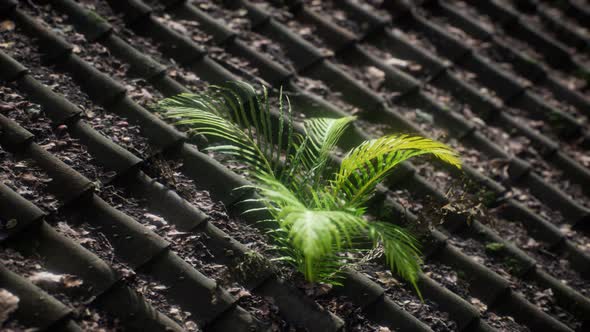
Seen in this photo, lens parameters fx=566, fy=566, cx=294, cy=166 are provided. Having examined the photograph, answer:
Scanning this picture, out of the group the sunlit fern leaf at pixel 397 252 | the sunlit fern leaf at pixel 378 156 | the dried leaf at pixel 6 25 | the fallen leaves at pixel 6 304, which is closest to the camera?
the fallen leaves at pixel 6 304

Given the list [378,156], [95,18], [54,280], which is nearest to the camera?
[54,280]

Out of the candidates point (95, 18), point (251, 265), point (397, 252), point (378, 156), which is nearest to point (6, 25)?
point (95, 18)

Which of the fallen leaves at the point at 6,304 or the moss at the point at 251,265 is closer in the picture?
the fallen leaves at the point at 6,304

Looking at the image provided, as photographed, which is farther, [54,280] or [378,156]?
[378,156]

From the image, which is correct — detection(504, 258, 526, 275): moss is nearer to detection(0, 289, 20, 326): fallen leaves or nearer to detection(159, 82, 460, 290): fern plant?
detection(159, 82, 460, 290): fern plant

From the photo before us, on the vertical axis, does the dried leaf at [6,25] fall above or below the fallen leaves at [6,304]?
above

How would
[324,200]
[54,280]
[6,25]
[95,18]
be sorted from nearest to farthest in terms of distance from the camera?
[54,280] → [324,200] → [6,25] → [95,18]

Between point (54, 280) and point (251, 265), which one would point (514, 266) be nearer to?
point (251, 265)

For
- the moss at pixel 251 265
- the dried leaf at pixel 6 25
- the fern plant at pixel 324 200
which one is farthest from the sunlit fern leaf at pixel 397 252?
the dried leaf at pixel 6 25

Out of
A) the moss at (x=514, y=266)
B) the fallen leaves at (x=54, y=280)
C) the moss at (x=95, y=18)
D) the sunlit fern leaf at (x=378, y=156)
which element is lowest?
the fallen leaves at (x=54, y=280)

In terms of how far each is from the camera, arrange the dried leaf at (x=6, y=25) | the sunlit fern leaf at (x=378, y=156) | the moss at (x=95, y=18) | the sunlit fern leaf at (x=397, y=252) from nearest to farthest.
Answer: the sunlit fern leaf at (x=397, y=252), the sunlit fern leaf at (x=378, y=156), the dried leaf at (x=6, y=25), the moss at (x=95, y=18)

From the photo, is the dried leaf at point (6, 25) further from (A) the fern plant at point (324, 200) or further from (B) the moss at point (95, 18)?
(A) the fern plant at point (324, 200)

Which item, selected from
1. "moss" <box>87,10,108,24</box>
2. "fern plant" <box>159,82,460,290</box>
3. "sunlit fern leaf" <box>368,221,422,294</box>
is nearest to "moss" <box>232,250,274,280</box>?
"fern plant" <box>159,82,460,290</box>
